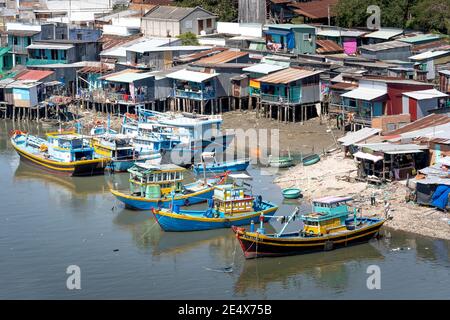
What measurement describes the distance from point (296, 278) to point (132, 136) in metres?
21.9

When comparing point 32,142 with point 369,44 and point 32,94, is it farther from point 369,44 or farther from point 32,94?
point 369,44

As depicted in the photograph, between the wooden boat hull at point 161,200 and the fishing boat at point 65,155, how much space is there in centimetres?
752

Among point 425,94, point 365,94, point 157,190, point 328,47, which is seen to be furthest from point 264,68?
point 157,190

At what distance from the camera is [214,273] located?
37.5m

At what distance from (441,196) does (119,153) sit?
1959 centimetres

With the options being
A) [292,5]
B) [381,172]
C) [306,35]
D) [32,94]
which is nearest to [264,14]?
[292,5]

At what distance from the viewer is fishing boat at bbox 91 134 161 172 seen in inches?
2125

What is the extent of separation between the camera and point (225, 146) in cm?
5719

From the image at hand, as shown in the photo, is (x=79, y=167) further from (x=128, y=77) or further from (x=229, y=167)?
(x=128, y=77)

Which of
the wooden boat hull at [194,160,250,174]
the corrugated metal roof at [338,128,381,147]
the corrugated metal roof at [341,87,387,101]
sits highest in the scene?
Result: the corrugated metal roof at [341,87,387,101]

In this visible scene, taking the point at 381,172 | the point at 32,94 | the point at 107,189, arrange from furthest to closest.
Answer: the point at 32,94 → the point at 107,189 → the point at 381,172

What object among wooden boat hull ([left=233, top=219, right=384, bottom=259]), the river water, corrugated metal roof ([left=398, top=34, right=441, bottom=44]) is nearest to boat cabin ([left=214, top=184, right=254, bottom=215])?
the river water

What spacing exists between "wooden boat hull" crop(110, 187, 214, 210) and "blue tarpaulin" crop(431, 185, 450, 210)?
1038cm

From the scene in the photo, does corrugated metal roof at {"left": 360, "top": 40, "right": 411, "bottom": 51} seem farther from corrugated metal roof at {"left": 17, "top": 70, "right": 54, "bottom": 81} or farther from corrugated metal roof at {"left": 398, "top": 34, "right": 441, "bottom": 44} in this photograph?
corrugated metal roof at {"left": 17, "top": 70, "right": 54, "bottom": 81}
